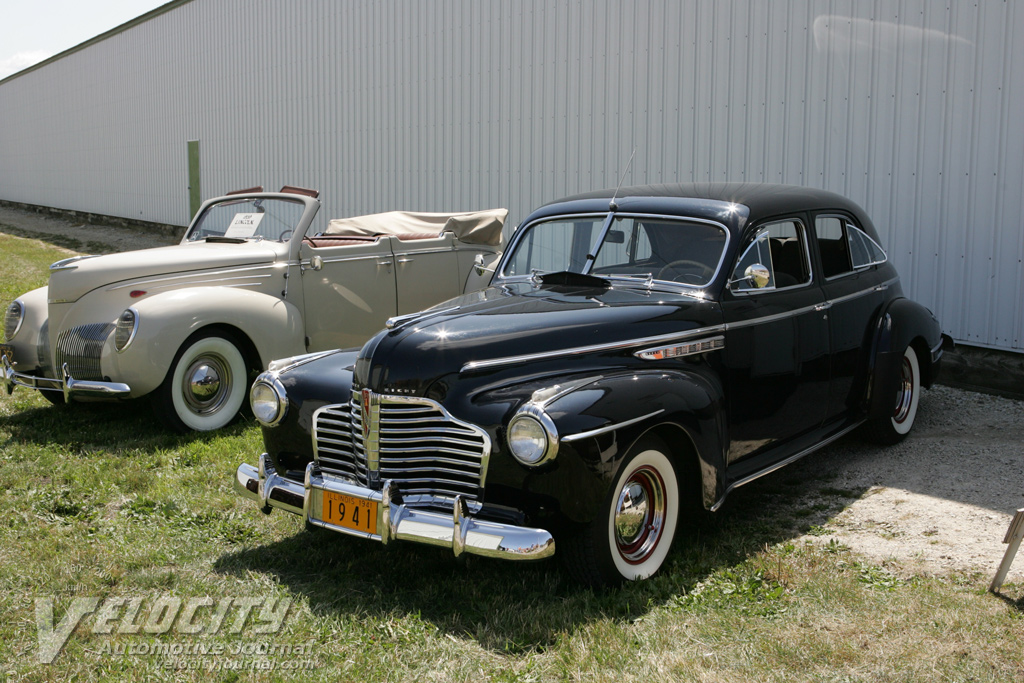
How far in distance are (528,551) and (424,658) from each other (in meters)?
0.53

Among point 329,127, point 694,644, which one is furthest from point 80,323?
point 329,127

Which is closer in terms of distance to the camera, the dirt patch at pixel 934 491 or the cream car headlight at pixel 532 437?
the cream car headlight at pixel 532 437

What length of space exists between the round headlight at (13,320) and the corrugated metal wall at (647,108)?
5.73 metres

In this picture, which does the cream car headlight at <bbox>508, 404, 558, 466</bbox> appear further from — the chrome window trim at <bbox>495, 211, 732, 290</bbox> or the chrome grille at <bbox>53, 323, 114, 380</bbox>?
the chrome grille at <bbox>53, 323, 114, 380</bbox>

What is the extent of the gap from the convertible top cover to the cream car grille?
401 cm

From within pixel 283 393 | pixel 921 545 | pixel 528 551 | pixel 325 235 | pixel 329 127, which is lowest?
pixel 921 545

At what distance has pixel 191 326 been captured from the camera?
571 centimetres

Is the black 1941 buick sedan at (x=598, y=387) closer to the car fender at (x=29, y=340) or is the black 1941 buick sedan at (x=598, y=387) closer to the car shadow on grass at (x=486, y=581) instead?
the car shadow on grass at (x=486, y=581)

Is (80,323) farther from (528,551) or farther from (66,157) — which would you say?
(66,157)

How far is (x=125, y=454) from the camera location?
541cm

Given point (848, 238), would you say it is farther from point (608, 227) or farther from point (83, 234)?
point (83, 234)

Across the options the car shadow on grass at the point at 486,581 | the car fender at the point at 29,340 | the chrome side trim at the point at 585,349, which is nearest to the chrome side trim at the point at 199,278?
the car fender at the point at 29,340

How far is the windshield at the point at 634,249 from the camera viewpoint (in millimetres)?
4270

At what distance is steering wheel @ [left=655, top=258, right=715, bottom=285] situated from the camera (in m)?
4.20
